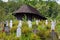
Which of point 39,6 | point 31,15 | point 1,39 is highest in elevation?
point 39,6

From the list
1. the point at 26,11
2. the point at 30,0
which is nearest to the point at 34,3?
the point at 30,0

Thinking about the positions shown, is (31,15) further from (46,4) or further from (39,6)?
(46,4)

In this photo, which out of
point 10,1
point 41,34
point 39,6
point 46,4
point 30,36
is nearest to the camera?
point 30,36

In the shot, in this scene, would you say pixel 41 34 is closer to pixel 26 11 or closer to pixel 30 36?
pixel 30 36

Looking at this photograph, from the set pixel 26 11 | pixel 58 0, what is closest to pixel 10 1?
pixel 58 0

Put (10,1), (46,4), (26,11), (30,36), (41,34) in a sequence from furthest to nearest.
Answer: (10,1) → (46,4) → (26,11) → (41,34) → (30,36)

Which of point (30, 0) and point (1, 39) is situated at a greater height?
point (30, 0)

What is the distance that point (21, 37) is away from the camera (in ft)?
26.4

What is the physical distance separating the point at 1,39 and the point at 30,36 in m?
1.21

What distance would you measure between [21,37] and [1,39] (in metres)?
0.77

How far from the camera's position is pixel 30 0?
4531cm

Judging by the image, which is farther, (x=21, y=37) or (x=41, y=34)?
(x=41, y=34)

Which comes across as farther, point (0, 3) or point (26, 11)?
point (0, 3)

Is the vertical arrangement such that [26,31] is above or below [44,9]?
below
